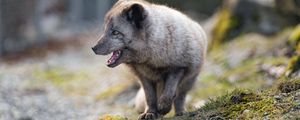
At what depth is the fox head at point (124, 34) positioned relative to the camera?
757cm

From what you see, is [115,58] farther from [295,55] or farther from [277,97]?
[295,55]

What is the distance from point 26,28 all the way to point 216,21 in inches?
302

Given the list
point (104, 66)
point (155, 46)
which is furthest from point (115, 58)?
point (104, 66)

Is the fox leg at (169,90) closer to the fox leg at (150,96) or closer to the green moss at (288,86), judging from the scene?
the fox leg at (150,96)

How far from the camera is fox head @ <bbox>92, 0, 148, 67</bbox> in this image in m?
7.57

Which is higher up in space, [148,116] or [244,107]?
[148,116]

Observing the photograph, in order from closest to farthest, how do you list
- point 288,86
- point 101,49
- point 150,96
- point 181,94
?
point 288,86 < point 101,49 < point 150,96 < point 181,94

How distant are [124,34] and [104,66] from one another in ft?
27.9

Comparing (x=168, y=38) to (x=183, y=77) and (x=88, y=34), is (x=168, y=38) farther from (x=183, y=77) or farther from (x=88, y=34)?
(x=88, y=34)

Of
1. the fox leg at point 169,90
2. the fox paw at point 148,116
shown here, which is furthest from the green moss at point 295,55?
the fox paw at point 148,116

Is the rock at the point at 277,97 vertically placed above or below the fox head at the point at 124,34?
below

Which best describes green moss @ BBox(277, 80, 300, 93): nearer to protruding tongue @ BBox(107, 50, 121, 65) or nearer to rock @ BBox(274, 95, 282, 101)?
rock @ BBox(274, 95, 282, 101)

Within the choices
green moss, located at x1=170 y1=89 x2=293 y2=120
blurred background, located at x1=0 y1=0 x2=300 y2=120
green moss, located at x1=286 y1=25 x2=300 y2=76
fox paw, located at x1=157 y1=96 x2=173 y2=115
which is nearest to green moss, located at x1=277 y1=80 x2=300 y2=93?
green moss, located at x1=170 y1=89 x2=293 y2=120

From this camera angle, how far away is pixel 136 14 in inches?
300
